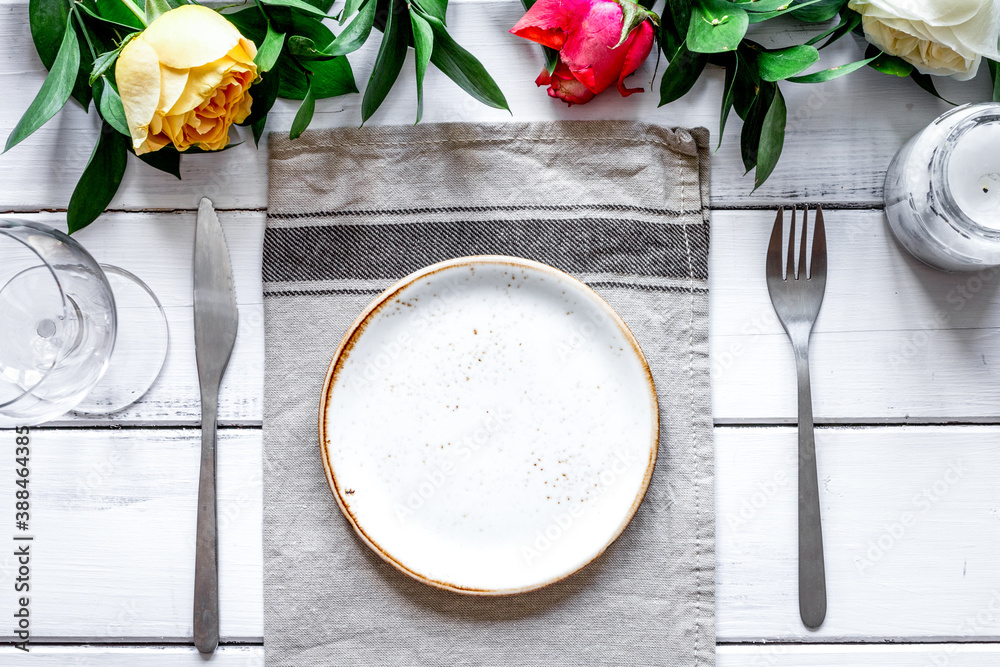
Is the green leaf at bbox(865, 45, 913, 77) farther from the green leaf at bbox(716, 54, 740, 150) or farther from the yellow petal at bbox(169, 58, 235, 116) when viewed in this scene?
the yellow petal at bbox(169, 58, 235, 116)

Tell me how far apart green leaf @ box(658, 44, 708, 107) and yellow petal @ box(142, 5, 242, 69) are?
0.36 meters

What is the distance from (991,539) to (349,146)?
708mm

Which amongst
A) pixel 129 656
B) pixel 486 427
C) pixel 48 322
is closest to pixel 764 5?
pixel 486 427

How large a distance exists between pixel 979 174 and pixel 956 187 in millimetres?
25

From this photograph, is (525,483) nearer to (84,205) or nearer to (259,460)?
(259,460)

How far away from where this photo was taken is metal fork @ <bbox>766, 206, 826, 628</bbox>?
0.60 meters

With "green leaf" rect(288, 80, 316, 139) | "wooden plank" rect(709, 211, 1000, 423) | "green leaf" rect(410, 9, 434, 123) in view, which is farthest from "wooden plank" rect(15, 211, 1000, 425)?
"green leaf" rect(410, 9, 434, 123)

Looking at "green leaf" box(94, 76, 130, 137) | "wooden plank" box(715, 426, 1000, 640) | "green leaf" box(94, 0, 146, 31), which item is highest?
"green leaf" box(94, 0, 146, 31)

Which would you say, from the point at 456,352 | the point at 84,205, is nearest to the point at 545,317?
the point at 456,352

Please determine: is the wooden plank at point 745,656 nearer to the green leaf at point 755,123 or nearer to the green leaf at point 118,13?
the green leaf at point 755,123

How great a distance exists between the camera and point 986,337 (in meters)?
0.63

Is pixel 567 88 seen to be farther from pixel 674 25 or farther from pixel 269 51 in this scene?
pixel 269 51

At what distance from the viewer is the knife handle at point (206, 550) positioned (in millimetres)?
601

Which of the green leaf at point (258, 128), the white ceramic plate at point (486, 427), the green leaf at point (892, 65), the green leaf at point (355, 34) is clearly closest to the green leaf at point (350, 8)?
the green leaf at point (355, 34)
